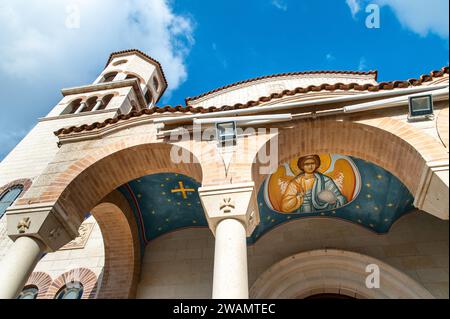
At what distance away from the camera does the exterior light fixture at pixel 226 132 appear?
16.0ft

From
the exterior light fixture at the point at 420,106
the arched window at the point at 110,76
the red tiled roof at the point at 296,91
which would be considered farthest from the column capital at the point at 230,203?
the arched window at the point at 110,76

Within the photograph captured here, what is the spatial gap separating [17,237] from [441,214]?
557 centimetres

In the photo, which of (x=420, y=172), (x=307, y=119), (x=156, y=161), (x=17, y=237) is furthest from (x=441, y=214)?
(x=17, y=237)

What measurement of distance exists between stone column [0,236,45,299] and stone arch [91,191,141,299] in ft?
6.04

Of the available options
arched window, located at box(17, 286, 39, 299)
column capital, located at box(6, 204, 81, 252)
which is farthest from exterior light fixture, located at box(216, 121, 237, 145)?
arched window, located at box(17, 286, 39, 299)

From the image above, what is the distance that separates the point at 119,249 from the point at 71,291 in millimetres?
1655

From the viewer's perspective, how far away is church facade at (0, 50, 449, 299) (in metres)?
4.18

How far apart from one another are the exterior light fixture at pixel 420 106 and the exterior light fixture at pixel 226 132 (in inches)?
100

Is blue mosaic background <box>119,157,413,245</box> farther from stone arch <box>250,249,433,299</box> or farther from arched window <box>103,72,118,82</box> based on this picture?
arched window <box>103,72,118,82</box>

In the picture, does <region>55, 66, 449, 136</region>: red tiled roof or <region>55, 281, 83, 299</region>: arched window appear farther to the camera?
<region>55, 281, 83, 299</region>: arched window

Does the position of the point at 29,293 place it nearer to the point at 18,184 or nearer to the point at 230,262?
the point at 18,184

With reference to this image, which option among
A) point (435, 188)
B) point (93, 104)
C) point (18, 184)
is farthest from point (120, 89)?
point (435, 188)

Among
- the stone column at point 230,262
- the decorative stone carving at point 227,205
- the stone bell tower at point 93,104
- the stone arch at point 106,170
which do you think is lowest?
the stone column at point 230,262

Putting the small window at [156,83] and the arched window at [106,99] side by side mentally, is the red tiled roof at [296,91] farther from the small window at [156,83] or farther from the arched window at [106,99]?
the small window at [156,83]
